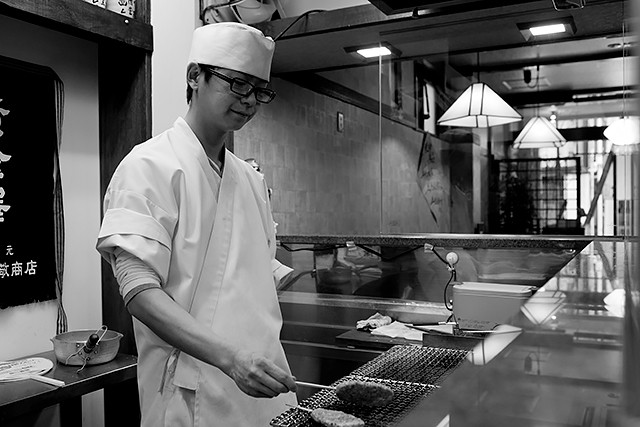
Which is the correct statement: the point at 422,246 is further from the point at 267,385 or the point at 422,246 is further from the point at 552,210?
the point at 552,210

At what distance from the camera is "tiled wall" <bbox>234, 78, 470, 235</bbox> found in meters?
4.13

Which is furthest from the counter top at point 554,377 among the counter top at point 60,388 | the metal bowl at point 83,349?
the metal bowl at point 83,349

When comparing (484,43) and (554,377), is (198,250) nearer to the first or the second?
(554,377)

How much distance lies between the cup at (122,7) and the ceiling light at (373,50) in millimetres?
1413

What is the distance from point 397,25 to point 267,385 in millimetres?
2479

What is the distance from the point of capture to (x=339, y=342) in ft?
8.26

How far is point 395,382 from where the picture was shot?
143 centimetres

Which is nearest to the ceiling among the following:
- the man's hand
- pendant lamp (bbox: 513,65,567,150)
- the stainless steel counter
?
pendant lamp (bbox: 513,65,567,150)

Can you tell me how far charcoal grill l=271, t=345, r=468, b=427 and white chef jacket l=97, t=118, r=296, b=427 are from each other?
0.27 metres

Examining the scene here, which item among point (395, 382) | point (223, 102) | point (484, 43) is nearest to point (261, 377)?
point (395, 382)

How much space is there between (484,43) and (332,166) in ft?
5.53

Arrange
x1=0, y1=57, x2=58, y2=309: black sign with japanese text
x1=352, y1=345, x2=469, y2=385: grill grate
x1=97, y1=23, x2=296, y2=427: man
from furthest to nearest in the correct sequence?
1. x1=0, y1=57, x2=58, y2=309: black sign with japanese text
2. x1=352, y1=345, x2=469, y2=385: grill grate
3. x1=97, y1=23, x2=296, y2=427: man

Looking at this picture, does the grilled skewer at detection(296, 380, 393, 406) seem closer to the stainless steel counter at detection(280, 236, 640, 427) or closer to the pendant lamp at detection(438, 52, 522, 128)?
the stainless steel counter at detection(280, 236, 640, 427)

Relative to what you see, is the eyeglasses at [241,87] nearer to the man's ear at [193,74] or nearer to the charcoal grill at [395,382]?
the man's ear at [193,74]
